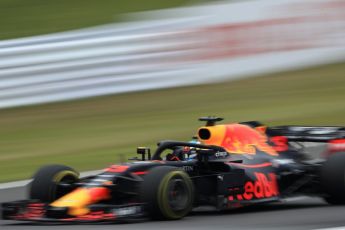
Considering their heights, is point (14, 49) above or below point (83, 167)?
above

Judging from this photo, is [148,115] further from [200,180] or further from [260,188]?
[200,180]

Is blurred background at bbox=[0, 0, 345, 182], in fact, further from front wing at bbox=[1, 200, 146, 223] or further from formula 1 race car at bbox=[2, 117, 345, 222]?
front wing at bbox=[1, 200, 146, 223]

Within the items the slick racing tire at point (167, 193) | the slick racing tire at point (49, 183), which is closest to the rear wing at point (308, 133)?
the slick racing tire at point (167, 193)

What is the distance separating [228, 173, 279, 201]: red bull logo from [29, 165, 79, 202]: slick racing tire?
1.48 metres

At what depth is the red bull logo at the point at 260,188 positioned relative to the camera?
27.8 ft

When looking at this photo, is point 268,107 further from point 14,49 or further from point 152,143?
point 14,49

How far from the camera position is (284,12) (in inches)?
653

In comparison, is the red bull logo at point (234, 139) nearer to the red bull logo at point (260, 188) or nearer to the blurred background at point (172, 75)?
the red bull logo at point (260, 188)

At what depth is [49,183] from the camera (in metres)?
8.30

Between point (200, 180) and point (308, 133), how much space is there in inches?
67.3

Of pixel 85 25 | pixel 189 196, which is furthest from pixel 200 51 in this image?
pixel 189 196

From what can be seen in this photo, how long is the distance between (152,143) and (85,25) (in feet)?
22.4

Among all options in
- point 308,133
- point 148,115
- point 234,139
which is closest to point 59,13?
point 148,115

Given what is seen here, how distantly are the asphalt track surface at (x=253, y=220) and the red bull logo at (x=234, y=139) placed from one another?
22.0 inches
